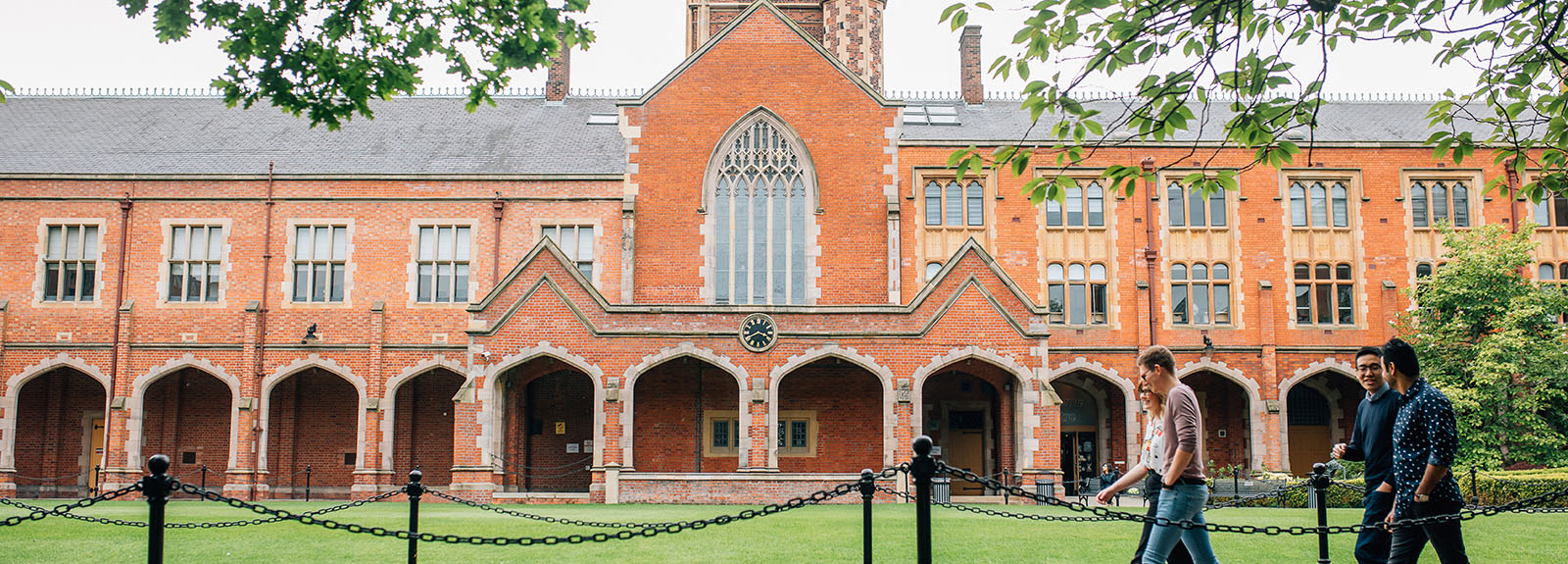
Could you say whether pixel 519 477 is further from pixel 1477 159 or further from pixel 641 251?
pixel 1477 159

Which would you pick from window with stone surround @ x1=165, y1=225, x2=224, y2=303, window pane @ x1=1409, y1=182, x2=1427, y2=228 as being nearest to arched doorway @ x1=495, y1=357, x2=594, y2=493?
window with stone surround @ x1=165, y1=225, x2=224, y2=303


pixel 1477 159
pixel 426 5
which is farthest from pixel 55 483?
pixel 1477 159

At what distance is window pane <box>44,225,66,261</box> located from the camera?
2827 centimetres

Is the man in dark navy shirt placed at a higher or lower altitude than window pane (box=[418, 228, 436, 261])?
lower

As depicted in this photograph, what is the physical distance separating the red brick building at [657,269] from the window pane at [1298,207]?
0.22ft

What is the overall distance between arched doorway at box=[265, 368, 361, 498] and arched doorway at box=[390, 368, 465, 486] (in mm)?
1064

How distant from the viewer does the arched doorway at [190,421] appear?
2813 centimetres

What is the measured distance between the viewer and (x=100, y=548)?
12.1m

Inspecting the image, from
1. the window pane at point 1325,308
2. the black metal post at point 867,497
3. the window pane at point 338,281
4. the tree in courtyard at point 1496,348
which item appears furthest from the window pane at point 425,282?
the black metal post at point 867,497

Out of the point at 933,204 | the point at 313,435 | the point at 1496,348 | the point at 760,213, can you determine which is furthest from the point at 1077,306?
the point at 313,435

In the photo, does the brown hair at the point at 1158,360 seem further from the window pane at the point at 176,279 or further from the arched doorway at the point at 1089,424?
the window pane at the point at 176,279

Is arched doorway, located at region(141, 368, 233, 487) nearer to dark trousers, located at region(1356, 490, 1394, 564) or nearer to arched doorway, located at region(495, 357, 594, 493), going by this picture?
arched doorway, located at region(495, 357, 594, 493)

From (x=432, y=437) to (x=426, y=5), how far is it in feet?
58.1

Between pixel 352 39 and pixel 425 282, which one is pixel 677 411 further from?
pixel 352 39
